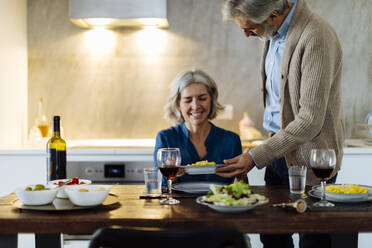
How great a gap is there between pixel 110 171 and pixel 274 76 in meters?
1.26

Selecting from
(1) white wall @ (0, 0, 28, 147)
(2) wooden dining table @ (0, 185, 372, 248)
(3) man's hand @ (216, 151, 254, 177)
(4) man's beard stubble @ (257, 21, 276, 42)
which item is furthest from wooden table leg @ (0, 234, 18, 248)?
(1) white wall @ (0, 0, 28, 147)

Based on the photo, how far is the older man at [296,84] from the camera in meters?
1.71

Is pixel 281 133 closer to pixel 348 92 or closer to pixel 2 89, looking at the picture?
pixel 348 92

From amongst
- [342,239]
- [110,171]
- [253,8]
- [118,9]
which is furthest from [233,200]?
[118,9]

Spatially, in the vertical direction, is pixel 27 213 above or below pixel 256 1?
below

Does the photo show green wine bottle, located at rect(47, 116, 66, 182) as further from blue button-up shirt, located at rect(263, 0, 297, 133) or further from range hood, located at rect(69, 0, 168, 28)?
range hood, located at rect(69, 0, 168, 28)

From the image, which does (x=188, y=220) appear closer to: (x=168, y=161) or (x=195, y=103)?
(x=168, y=161)

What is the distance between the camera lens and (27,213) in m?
1.29

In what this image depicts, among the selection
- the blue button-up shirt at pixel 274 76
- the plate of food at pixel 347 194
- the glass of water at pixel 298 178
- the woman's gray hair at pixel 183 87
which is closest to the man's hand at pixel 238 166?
the glass of water at pixel 298 178

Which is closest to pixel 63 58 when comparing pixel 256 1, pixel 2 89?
pixel 2 89

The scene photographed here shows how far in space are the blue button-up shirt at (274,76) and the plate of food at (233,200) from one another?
0.84 m

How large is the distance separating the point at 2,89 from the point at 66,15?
81 cm

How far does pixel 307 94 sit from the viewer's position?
68.0 inches

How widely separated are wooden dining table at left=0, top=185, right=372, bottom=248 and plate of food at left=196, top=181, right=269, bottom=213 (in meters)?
0.02
